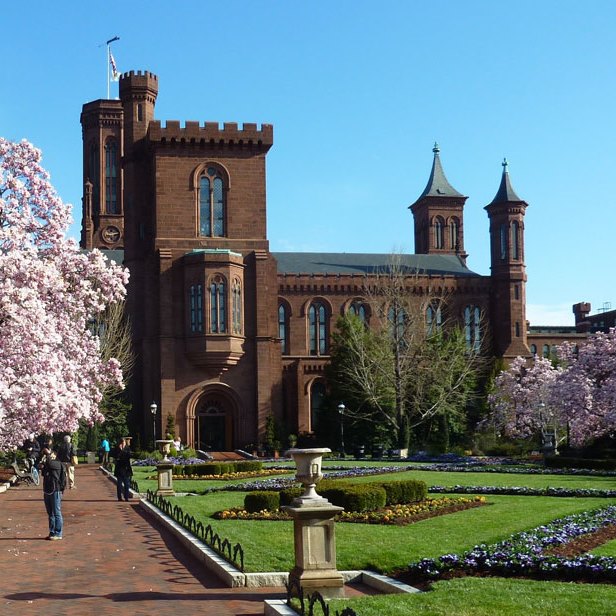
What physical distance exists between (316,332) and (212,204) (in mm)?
16154

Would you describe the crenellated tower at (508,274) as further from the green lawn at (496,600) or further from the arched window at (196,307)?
the green lawn at (496,600)

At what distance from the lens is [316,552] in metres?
12.5

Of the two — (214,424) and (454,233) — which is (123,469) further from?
(454,233)

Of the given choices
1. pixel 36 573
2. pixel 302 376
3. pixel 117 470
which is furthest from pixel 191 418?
pixel 36 573

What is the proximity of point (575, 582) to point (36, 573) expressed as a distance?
7.64 metres

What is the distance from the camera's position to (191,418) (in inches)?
2314

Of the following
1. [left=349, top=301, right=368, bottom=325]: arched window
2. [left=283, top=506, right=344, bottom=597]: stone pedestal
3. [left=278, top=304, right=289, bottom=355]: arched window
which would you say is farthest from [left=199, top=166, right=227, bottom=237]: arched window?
[left=283, top=506, right=344, bottom=597]: stone pedestal

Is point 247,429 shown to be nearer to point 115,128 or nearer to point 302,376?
point 302,376

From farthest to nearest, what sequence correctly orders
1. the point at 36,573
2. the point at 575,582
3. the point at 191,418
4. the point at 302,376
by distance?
the point at 302,376, the point at 191,418, the point at 36,573, the point at 575,582

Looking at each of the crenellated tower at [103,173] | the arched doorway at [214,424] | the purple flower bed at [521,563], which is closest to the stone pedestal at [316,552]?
the purple flower bed at [521,563]

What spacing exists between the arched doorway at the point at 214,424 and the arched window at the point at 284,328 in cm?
1248

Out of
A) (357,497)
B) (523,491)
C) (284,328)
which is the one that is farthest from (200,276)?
(357,497)

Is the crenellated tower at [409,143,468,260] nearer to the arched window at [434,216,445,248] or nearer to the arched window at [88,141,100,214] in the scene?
the arched window at [434,216,445,248]

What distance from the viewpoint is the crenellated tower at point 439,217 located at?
89.6 meters
